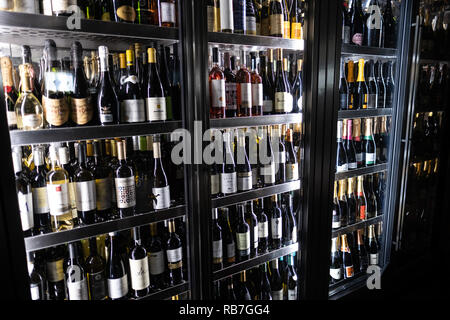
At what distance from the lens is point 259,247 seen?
5.53 ft

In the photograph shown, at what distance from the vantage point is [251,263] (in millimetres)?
1551

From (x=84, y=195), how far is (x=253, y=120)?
0.74 m

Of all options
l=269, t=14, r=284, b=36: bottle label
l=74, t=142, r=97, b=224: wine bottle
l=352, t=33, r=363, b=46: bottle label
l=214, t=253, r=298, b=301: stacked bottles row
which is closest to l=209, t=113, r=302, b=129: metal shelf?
l=269, t=14, r=284, b=36: bottle label

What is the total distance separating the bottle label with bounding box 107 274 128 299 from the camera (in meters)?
1.25

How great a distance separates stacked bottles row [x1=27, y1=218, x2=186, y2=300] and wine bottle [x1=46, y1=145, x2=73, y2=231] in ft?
0.39

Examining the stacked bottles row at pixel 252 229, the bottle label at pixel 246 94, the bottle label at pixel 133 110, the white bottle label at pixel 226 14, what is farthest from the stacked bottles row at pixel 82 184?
the white bottle label at pixel 226 14

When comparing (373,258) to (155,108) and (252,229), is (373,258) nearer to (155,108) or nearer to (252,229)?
(252,229)

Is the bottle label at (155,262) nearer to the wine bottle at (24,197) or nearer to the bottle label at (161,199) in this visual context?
the bottle label at (161,199)

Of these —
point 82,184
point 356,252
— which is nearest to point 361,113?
point 356,252

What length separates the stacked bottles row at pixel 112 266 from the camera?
1.22 m

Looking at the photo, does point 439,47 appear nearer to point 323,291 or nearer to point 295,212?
point 295,212

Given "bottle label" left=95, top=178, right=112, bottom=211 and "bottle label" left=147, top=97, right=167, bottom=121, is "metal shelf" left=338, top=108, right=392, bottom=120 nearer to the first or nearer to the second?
"bottle label" left=147, top=97, right=167, bottom=121

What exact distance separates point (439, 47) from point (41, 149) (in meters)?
2.45
